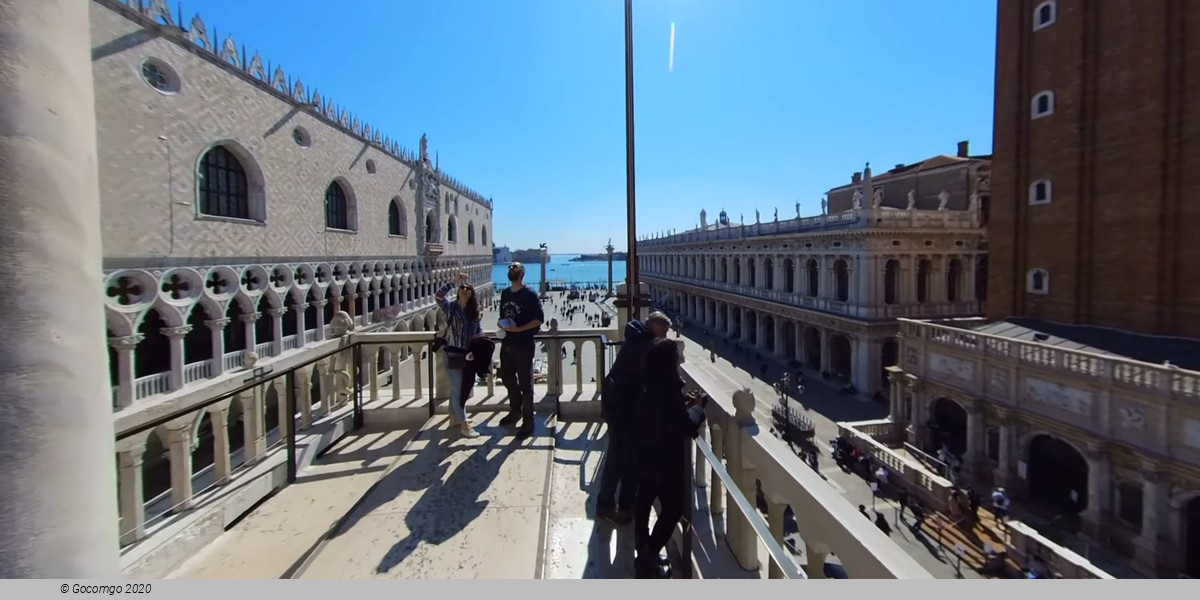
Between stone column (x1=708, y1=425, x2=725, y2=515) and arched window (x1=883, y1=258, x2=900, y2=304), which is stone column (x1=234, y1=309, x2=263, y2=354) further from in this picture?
arched window (x1=883, y1=258, x2=900, y2=304)

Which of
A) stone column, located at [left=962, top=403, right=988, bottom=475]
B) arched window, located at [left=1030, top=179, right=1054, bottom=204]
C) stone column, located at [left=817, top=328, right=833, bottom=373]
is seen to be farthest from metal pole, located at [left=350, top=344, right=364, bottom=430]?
stone column, located at [left=817, top=328, right=833, bottom=373]

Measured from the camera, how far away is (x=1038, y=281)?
16.8 m

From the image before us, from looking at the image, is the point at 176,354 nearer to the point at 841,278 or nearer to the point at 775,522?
the point at 775,522

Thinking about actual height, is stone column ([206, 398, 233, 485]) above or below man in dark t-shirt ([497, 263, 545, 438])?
below

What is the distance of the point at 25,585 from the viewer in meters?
1.79

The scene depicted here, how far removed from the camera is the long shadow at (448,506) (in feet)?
10.3

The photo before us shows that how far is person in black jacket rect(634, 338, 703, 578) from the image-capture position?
2.76 m

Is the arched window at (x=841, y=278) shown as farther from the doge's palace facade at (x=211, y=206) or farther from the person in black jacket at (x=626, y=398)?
the person in black jacket at (x=626, y=398)

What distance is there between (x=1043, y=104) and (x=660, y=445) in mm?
21630

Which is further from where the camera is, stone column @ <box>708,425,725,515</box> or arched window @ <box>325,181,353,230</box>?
arched window @ <box>325,181,353,230</box>

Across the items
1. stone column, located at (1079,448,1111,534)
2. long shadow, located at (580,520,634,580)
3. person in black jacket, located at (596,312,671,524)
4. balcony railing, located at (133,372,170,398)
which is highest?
person in black jacket, located at (596,312,671,524)

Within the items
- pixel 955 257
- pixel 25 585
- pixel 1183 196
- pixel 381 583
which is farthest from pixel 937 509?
pixel 955 257

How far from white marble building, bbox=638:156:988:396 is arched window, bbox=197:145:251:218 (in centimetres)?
2700

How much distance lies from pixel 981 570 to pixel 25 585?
14.4m
